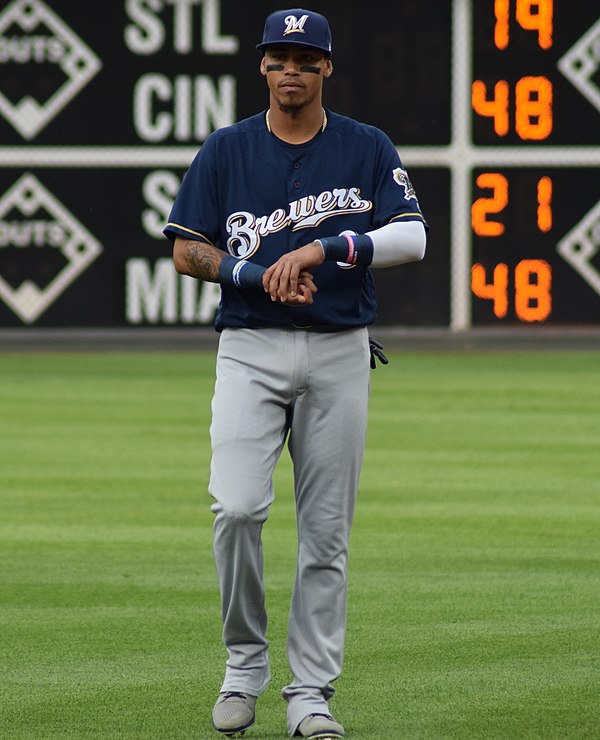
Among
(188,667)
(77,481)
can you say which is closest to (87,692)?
(188,667)

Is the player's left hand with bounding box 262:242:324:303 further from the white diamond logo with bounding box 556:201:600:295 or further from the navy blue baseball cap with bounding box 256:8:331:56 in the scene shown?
the white diamond logo with bounding box 556:201:600:295

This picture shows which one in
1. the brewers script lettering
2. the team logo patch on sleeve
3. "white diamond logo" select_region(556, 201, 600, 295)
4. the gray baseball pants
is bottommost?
the gray baseball pants

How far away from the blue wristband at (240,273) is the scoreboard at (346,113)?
15314 mm

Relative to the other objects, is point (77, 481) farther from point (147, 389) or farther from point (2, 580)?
point (147, 389)

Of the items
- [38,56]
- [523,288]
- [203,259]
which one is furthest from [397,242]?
[38,56]

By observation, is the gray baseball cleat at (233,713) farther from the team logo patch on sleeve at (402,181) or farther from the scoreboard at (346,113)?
the scoreboard at (346,113)

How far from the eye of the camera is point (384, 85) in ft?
66.7

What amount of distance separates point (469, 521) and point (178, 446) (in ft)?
12.3

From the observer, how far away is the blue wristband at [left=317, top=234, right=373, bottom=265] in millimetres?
4824

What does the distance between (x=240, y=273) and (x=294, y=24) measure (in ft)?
2.48

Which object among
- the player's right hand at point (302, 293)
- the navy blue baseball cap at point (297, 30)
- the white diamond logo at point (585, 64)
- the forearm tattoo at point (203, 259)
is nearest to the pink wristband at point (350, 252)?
the player's right hand at point (302, 293)

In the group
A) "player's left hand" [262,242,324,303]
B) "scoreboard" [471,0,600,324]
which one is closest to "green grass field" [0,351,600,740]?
"player's left hand" [262,242,324,303]

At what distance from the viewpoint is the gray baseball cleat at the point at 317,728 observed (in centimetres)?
480

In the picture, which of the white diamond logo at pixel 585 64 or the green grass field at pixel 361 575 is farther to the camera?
the white diamond logo at pixel 585 64
